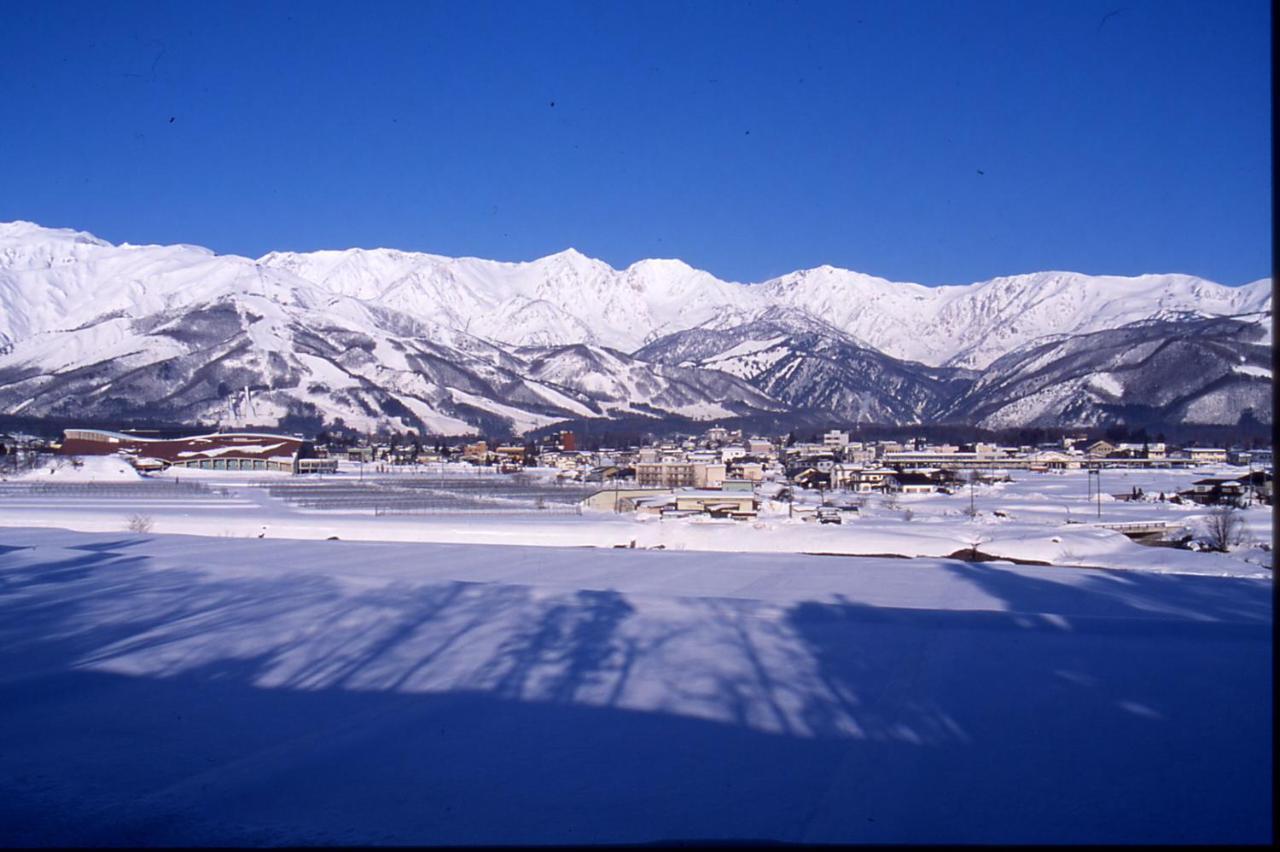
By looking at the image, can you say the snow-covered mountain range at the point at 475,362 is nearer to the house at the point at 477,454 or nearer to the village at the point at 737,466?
the village at the point at 737,466

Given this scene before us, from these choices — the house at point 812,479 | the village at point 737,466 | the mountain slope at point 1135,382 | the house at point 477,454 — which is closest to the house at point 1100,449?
the village at point 737,466

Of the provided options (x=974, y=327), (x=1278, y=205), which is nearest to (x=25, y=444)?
(x=1278, y=205)

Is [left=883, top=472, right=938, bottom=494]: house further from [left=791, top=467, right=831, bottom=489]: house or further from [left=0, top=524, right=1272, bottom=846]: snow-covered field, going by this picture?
[left=0, top=524, right=1272, bottom=846]: snow-covered field

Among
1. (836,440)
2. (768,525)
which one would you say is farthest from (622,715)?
(836,440)

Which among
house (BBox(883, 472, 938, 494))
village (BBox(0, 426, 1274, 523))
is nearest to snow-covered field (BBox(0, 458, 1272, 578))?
village (BBox(0, 426, 1274, 523))

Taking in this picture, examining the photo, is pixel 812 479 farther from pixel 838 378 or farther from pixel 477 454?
pixel 838 378

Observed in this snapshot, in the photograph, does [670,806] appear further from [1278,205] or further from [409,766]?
[1278,205]
